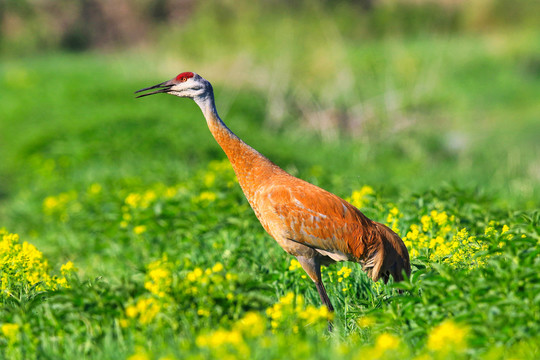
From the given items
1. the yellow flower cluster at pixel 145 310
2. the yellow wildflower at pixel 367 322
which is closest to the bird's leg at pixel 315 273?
the yellow wildflower at pixel 367 322

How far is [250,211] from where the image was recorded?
739 centimetres

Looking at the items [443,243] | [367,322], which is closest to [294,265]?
[443,243]

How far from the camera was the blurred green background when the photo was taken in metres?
12.0

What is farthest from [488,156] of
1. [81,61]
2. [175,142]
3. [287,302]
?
[81,61]

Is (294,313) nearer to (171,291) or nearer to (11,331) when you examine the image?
(171,291)

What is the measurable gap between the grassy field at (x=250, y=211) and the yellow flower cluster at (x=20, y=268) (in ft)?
0.06

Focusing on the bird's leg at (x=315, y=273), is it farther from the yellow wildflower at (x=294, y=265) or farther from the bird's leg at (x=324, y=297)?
the yellow wildflower at (x=294, y=265)

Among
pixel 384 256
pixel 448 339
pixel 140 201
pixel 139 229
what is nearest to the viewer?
pixel 448 339

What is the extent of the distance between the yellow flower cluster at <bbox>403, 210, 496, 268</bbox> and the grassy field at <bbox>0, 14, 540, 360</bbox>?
23mm

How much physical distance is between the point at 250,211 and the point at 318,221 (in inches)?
103

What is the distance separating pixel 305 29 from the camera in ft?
66.9

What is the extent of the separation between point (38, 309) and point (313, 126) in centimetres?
1197

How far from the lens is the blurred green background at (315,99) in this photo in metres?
12.0

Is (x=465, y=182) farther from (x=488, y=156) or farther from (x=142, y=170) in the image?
(x=142, y=170)
